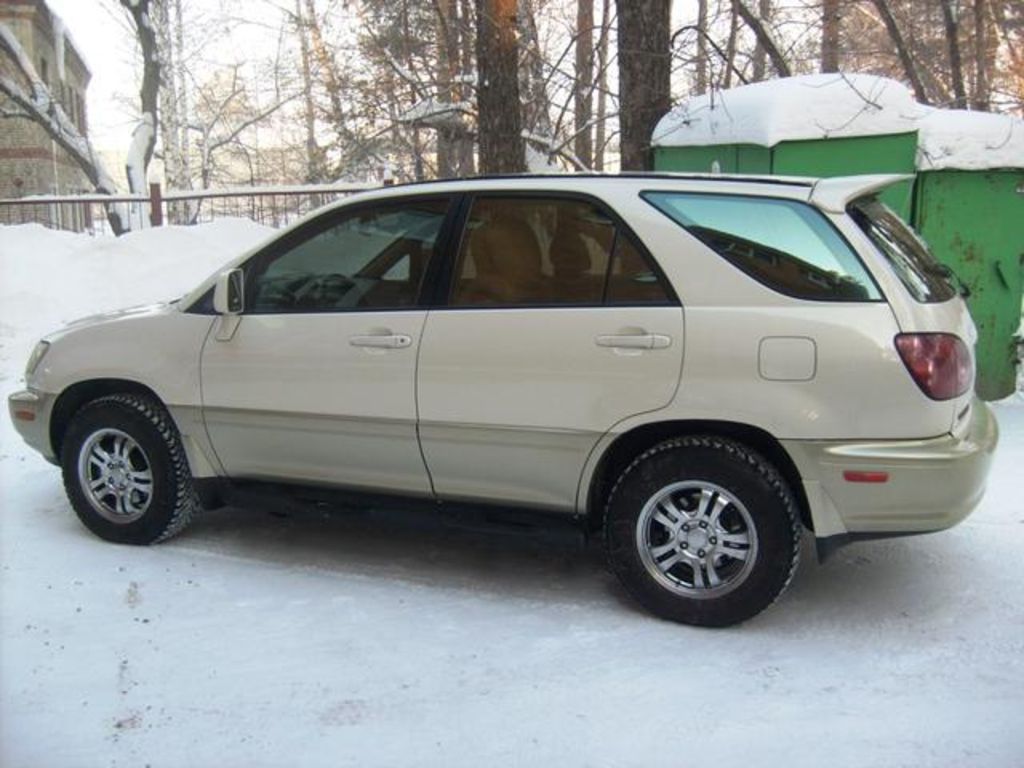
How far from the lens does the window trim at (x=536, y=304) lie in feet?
12.0

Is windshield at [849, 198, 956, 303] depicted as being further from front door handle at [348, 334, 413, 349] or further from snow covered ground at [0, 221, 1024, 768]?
front door handle at [348, 334, 413, 349]

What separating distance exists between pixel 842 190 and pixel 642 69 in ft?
15.0

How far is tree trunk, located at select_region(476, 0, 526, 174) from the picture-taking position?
28.4 ft

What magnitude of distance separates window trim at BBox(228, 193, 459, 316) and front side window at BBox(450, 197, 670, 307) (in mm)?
109

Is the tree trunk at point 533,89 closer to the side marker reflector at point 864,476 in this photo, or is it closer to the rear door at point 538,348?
the rear door at point 538,348

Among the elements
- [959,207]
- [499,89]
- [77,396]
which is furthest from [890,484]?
[499,89]

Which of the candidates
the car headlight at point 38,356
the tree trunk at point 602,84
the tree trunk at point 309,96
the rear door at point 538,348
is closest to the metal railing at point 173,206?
the tree trunk at point 602,84

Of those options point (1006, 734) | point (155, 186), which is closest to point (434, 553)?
point (1006, 734)

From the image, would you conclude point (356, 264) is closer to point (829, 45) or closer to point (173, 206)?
point (173, 206)

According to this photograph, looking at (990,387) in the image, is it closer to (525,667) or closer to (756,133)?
(756,133)

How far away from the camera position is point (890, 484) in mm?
3375

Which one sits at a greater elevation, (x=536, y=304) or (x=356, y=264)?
(x=356, y=264)

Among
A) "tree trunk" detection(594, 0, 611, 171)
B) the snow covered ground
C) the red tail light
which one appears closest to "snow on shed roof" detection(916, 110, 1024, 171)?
the snow covered ground

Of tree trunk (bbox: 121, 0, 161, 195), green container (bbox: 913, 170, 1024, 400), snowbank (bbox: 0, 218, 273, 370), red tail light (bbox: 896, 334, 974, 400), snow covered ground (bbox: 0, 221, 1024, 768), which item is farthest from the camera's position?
tree trunk (bbox: 121, 0, 161, 195)
